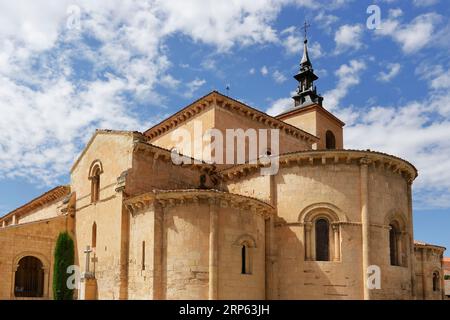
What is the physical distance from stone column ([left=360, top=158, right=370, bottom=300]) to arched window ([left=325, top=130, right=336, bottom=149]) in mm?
16553

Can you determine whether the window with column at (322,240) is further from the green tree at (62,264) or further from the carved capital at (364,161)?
the green tree at (62,264)

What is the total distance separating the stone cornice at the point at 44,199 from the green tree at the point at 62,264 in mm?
5973

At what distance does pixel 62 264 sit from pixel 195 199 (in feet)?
29.9

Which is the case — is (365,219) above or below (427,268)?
above

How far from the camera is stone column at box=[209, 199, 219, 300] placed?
1836 cm

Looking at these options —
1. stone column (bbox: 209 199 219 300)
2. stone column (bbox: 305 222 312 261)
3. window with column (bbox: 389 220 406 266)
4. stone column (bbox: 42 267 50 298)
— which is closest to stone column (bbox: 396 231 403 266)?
window with column (bbox: 389 220 406 266)

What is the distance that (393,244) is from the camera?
21812 mm

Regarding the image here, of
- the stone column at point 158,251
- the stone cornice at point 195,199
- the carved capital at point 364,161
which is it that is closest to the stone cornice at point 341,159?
the carved capital at point 364,161

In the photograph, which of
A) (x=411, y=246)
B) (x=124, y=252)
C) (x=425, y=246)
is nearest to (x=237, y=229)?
(x=124, y=252)

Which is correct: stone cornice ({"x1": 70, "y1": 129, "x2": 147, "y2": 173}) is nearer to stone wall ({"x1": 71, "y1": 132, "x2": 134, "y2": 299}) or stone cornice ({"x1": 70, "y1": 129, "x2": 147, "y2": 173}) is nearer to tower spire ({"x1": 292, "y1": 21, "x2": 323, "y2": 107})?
stone wall ({"x1": 71, "y1": 132, "x2": 134, "y2": 299})

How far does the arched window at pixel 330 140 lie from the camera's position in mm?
37319

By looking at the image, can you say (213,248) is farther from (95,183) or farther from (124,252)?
(95,183)

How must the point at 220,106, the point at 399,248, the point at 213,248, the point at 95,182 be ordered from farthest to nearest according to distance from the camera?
1. the point at 220,106
2. the point at 95,182
3. the point at 399,248
4. the point at 213,248

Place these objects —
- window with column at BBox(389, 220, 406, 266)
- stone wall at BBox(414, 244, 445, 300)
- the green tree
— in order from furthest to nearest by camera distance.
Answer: stone wall at BBox(414, 244, 445, 300), the green tree, window with column at BBox(389, 220, 406, 266)
